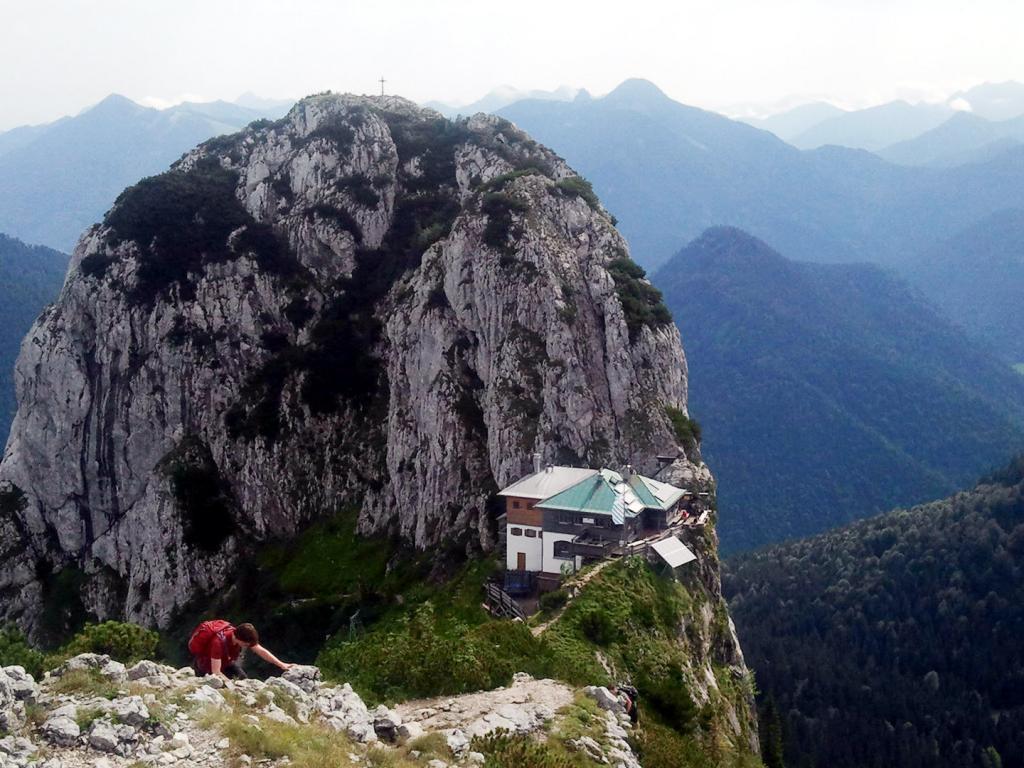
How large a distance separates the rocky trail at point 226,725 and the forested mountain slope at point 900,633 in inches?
2648

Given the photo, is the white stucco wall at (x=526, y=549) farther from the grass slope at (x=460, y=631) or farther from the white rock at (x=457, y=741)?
the white rock at (x=457, y=741)

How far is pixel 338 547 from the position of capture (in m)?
65.8

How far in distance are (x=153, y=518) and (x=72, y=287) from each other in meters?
23.1

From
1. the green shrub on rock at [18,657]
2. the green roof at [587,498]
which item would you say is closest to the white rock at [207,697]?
the green shrub on rock at [18,657]

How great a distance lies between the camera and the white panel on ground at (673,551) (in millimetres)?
40438

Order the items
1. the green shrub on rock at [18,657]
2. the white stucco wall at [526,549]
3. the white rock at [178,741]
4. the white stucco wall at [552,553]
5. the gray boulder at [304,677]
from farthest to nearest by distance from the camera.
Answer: the white stucco wall at [526,549]
the white stucco wall at [552,553]
the green shrub on rock at [18,657]
the gray boulder at [304,677]
the white rock at [178,741]

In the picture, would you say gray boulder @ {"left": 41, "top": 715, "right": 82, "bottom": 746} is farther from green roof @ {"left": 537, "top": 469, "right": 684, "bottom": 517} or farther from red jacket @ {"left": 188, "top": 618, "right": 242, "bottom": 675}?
green roof @ {"left": 537, "top": 469, "right": 684, "bottom": 517}

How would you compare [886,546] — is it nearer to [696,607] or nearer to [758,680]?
[758,680]

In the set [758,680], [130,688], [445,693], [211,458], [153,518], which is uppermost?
[130,688]

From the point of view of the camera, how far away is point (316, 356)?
7375cm

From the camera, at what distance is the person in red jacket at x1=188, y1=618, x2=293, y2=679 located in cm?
1998

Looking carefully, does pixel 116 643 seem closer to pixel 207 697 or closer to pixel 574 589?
pixel 207 697

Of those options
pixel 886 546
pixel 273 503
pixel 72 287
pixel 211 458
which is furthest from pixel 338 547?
pixel 886 546

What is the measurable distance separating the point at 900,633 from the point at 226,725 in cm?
13023
